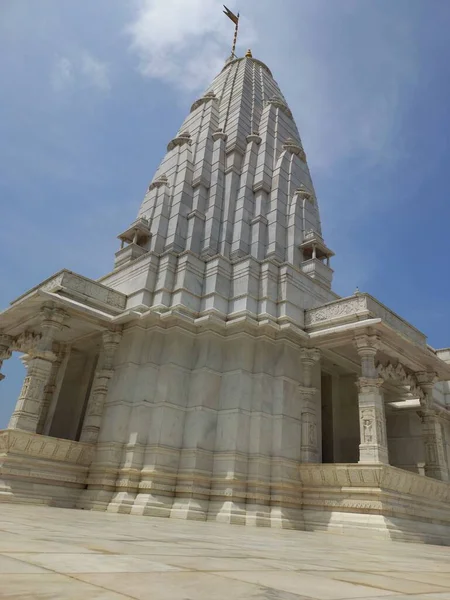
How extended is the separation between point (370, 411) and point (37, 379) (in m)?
10.9

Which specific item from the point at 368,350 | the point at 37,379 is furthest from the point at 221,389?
the point at 37,379

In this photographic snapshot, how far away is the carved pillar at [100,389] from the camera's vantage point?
15.5 metres

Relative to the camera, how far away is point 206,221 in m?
21.4

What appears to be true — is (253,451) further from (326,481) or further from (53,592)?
(53,592)

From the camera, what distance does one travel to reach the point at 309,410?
15789 millimetres

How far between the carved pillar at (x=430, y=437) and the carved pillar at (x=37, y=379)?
14.0 m

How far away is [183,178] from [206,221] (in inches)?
109

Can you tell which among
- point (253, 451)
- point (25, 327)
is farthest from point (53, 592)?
point (25, 327)

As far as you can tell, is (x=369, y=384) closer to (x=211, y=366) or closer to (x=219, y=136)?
(x=211, y=366)

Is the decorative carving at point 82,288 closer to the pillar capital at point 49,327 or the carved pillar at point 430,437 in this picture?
the pillar capital at point 49,327

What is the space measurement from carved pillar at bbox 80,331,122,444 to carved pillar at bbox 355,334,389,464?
351 inches

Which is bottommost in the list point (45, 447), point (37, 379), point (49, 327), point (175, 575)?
point (175, 575)

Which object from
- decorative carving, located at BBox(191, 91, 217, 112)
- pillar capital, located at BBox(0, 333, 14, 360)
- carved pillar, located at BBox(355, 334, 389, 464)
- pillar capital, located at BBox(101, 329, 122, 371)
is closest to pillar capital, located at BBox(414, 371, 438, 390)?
carved pillar, located at BBox(355, 334, 389, 464)

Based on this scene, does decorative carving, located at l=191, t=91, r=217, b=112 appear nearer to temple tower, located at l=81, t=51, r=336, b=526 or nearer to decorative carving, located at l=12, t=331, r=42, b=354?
temple tower, located at l=81, t=51, r=336, b=526
